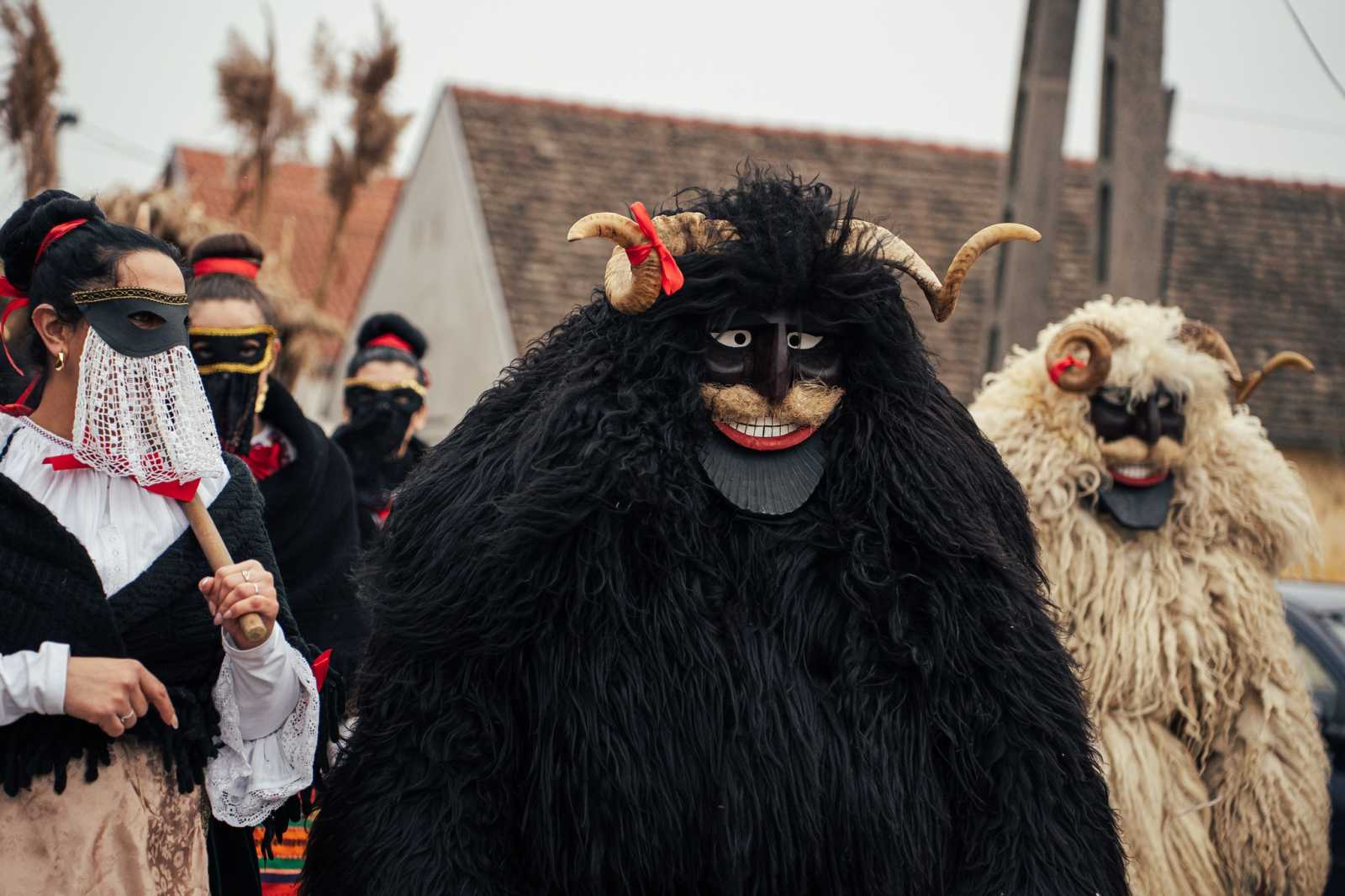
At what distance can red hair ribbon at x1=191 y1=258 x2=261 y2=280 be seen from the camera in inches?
179

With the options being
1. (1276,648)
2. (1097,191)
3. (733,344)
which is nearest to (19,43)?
(1097,191)

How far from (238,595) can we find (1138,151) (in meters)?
6.16

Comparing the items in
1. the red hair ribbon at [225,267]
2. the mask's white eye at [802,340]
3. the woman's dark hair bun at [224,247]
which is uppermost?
the woman's dark hair bun at [224,247]

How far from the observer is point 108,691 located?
2682 mm

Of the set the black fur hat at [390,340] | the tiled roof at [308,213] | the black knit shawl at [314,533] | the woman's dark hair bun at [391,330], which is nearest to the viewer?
the black knit shawl at [314,533]

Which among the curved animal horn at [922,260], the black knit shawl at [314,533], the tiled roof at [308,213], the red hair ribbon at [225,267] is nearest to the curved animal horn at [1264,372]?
the curved animal horn at [922,260]

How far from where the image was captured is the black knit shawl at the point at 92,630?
272 centimetres

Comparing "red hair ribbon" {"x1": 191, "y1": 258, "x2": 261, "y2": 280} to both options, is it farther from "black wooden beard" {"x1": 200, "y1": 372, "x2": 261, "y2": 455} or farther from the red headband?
the red headband

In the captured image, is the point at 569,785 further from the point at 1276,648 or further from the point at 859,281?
the point at 1276,648

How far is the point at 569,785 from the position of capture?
116 inches

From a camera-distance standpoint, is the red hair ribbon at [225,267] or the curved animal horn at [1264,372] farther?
the curved animal horn at [1264,372]

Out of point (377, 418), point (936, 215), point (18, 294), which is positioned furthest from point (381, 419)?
point (936, 215)

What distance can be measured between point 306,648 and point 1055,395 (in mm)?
2719

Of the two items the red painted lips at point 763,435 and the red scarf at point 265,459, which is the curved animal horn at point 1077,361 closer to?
the red painted lips at point 763,435
